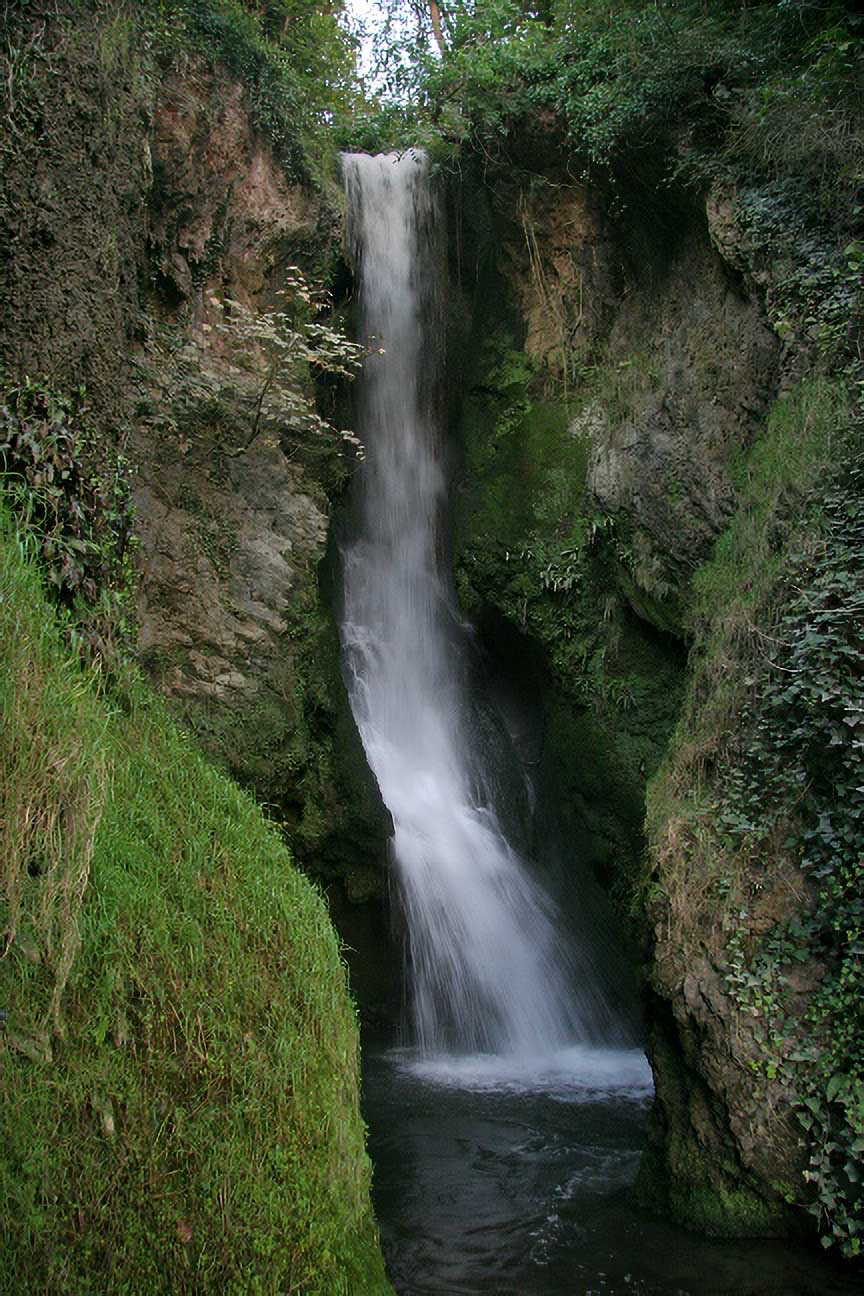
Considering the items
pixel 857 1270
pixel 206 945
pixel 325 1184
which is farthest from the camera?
pixel 857 1270

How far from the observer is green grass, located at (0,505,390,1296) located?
326 cm

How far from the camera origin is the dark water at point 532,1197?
4.76 m

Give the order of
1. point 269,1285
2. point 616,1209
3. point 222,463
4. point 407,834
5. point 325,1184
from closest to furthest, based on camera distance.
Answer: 1. point 269,1285
2. point 325,1184
3. point 616,1209
4. point 222,463
5. point 407,834

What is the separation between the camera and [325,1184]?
3836mm

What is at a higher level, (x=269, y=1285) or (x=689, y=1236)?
(x=269, y=1285)

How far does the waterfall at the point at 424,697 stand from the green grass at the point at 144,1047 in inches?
175

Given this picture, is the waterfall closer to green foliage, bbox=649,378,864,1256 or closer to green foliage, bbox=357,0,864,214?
green foliage, bbox=357,0,864,214

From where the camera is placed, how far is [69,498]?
5559 mm

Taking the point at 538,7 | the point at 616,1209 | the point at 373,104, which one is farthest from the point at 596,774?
the point at 538,7

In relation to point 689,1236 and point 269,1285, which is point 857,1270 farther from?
point 269,1285

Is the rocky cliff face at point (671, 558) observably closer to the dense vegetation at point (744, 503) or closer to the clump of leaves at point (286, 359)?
the dense vegetation at point (744, 503)

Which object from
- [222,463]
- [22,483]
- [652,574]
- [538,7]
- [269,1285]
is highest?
[538,7]

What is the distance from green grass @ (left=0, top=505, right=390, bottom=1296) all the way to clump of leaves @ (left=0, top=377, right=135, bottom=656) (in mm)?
656

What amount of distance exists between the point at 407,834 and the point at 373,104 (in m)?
10.4
